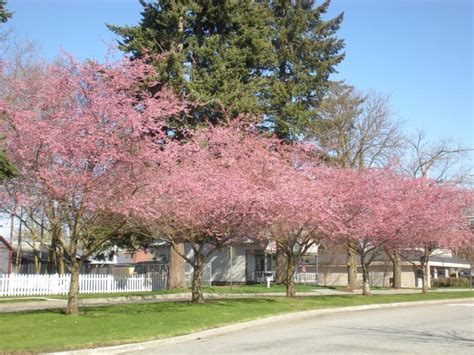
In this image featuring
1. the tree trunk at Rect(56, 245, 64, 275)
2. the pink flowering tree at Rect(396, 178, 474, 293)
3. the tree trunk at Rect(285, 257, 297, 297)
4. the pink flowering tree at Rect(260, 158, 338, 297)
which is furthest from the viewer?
the pink flowering tree at Rect(396, 178, 474, 293)

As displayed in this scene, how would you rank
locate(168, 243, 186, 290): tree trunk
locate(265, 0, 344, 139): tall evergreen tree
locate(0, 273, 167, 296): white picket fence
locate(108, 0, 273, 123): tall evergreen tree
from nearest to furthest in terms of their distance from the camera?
locate(0, 273, 167, 296): white picket fence → locate(108, 0, 273, 123): tall evergreen tree → locate(168, 243, 186, 290): tree trunk → locate(265, 0, 344, 139): tall evergreen tree

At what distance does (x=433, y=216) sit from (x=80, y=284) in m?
19.8

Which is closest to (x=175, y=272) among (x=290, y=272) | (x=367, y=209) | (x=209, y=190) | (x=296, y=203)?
(x=290, y=272)

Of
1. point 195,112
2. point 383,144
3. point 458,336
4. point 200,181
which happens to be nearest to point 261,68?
point 195,112

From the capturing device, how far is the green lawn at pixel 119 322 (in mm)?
12263

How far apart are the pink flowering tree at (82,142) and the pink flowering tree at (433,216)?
17.2 metres

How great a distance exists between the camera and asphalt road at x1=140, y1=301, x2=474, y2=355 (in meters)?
11.6

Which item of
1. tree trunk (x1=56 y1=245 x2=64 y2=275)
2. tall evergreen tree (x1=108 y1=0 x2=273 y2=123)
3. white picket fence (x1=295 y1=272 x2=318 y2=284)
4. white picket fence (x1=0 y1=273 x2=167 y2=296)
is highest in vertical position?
tall evergreen tree (x1=108 y1=0 x2=273 y2=123)

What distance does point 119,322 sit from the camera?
15.7 metres

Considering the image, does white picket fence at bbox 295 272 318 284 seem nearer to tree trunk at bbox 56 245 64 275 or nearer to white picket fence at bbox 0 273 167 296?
white picket fence at bbox 0 273 167 296

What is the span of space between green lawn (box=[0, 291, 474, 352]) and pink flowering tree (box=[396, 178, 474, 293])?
31.6 ft

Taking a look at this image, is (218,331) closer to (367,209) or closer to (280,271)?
(367,209)

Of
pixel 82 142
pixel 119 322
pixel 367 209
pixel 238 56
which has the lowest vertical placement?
pixel 119 322

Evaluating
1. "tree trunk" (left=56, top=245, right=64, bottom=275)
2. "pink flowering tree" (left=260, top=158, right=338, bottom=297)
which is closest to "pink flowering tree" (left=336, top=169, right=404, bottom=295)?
"pink flowering tree" (left=260, top=158, right=338, bottom=297)
